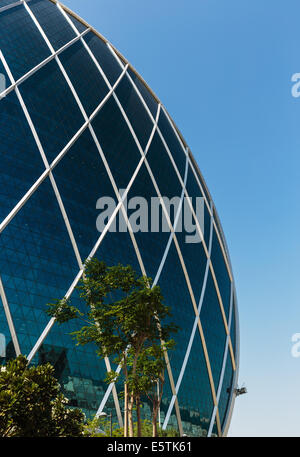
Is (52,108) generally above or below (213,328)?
above

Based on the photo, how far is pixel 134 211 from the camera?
1356 inches

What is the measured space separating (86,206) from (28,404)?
19.9 m

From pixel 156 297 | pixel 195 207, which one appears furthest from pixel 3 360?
pixel 195 207

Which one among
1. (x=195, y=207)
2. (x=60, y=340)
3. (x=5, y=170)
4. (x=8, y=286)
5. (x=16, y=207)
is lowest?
(x=60, y=340)

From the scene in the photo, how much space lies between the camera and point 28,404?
11609 mm

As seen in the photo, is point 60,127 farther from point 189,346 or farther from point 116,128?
point 189,346

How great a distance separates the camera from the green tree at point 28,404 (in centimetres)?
1106

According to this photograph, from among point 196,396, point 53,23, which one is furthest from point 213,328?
point 53,23

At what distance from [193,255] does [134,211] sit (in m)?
9.98

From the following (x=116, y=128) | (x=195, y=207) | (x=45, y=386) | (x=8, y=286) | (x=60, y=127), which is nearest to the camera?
(x=45, y=386)

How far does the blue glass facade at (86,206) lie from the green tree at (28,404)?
8.96 meters

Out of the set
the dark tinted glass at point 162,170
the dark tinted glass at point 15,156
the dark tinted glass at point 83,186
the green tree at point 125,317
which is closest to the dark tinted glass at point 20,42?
the dark tinted glass at point 15,156

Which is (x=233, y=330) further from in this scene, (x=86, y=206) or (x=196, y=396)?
(x=86, y=206)

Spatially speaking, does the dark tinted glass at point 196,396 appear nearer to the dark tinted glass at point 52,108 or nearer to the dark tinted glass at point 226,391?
the dark tinted glass at point 226,391
